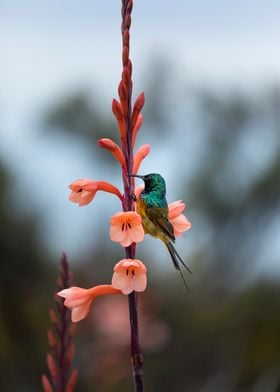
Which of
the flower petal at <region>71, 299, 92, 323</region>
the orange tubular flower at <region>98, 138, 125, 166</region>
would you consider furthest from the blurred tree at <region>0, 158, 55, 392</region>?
the orange tubular flower at <region>98, 138, 125, 166</region>

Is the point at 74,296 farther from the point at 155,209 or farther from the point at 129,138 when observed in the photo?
the point at 129,138

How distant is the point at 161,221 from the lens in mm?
2406

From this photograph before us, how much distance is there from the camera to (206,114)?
11422 mm

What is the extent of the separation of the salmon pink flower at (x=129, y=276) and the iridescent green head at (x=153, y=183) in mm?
407

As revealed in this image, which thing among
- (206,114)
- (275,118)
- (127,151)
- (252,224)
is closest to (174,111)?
(206,114)

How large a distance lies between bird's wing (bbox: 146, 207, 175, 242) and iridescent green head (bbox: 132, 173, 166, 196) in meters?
0.06

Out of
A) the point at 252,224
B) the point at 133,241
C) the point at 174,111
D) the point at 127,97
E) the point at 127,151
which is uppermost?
the point at 127,97

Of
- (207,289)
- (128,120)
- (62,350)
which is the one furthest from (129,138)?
(207,289)

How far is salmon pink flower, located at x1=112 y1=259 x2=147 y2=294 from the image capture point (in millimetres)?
1994

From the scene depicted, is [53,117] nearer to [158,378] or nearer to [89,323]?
[89,323]

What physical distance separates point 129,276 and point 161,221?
0.44 m

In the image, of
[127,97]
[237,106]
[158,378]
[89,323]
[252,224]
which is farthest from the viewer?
[237,106]

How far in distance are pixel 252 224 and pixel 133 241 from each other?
27.8 ft

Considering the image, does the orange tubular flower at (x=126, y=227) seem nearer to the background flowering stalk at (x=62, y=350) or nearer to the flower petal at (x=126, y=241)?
the flower petal at (x=126, y=241)
